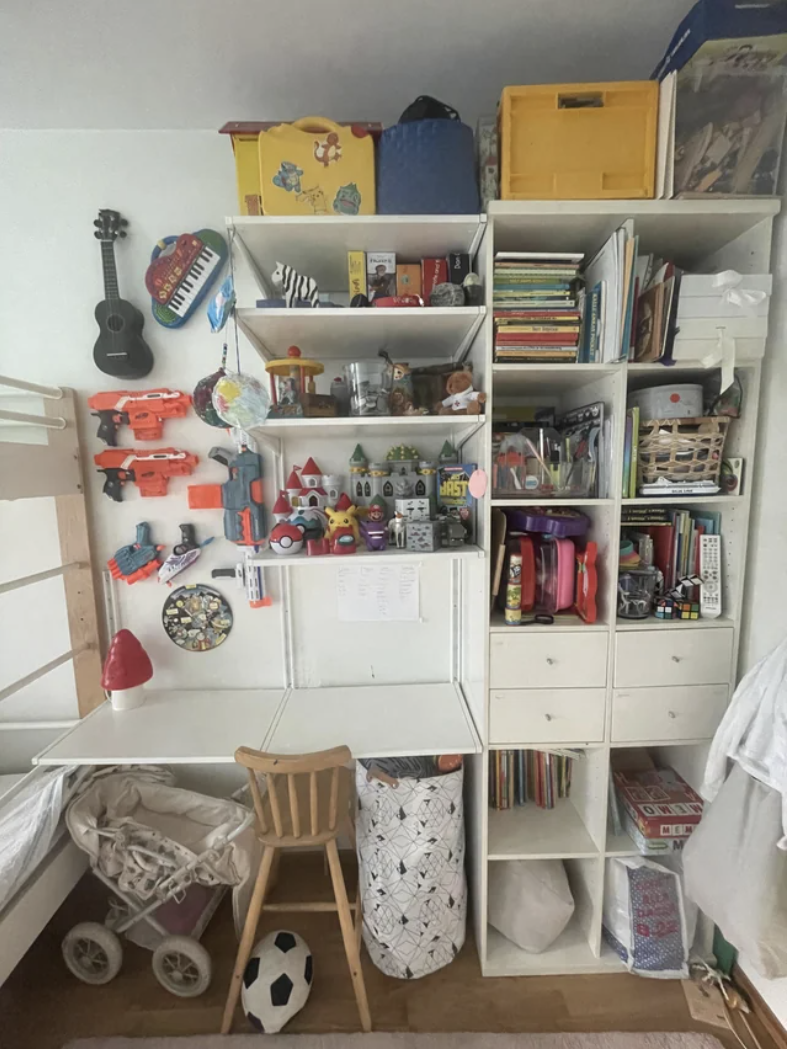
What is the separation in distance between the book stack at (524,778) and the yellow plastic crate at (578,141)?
1625 mm

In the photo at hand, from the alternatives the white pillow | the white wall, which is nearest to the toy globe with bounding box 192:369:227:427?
the white wall

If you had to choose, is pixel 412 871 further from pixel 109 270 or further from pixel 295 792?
pixel 109 270

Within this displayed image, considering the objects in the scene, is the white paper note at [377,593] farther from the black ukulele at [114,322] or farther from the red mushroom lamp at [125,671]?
the black ukulele at [114,322]

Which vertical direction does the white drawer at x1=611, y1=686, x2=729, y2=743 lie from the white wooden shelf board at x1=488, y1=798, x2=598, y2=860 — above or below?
above

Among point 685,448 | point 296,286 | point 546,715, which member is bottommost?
point 546,715

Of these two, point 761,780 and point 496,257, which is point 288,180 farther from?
point 761,780

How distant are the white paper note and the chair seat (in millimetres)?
516

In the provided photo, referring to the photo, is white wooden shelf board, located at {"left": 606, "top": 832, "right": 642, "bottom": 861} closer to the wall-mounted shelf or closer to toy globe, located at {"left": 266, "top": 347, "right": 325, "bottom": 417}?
the wall-mounted shelf

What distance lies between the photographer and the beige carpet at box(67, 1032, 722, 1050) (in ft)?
4.00

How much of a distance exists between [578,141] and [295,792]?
1796 mm

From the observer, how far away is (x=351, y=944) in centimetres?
126

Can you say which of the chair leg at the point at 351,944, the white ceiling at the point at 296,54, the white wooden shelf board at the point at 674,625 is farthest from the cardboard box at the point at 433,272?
the chair leg at the point at 351,944

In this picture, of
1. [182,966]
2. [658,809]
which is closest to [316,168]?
[658,809]

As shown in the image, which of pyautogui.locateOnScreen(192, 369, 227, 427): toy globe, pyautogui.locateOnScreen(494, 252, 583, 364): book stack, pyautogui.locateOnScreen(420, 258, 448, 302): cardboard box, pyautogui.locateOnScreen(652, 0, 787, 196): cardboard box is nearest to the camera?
pyautogui.locateOnScreen(652, 0, 787, 196): cardboard box
